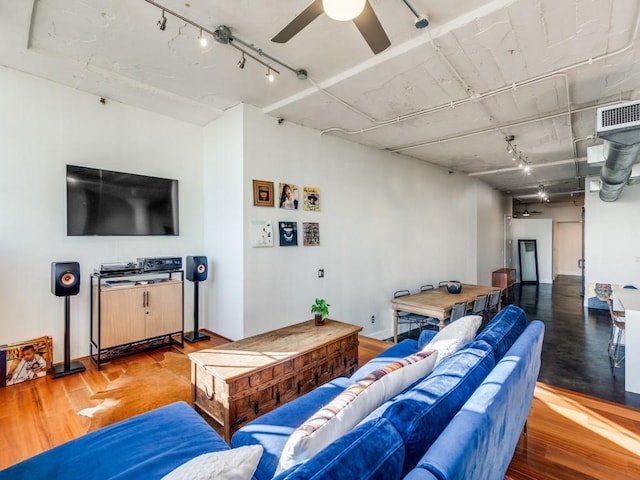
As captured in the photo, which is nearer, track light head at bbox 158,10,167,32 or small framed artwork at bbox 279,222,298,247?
track light head at bbox 158,10,167,32

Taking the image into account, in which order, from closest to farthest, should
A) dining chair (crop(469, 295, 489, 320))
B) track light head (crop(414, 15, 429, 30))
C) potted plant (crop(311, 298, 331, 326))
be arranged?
track light head (crop(414, 15, 429, 30)), potted plant (crop(311, 298, 331, 326)), dining chair (crop(469, 295, 489, 320))

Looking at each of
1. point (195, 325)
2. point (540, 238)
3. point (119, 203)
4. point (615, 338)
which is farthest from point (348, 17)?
point (540, 238)

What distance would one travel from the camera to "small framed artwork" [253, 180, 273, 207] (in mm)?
3805

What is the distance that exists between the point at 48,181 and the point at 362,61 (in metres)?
3.32

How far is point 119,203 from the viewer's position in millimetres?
3590

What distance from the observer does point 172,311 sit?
374 cm

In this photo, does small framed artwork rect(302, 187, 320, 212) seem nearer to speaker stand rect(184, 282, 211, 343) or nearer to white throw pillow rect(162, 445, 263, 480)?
speaker stand rect(184, 282, 211, 343)

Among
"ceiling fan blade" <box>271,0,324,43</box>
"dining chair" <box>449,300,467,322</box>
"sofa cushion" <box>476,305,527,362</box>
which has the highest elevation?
"ceiling fan blade" <box>271,0,324,43</box>

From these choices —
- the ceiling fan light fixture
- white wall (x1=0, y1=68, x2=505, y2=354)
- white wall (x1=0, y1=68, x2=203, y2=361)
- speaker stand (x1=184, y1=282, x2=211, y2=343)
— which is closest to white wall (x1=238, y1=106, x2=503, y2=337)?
white wall (x1=0, y1=68, x2=505, y2=354)

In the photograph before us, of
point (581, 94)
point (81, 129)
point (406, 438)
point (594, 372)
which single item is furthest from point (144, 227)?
point (594, 372)

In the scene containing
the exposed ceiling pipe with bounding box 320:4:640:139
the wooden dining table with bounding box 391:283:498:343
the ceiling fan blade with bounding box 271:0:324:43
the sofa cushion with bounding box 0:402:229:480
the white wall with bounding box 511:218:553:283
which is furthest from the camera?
the white wall with bounding box 511:218:553:283

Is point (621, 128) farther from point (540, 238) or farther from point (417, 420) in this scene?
point (540, 238)

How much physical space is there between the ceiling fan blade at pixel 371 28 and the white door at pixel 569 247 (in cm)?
1504

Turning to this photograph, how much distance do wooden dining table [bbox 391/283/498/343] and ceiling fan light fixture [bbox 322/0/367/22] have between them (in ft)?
12.9
